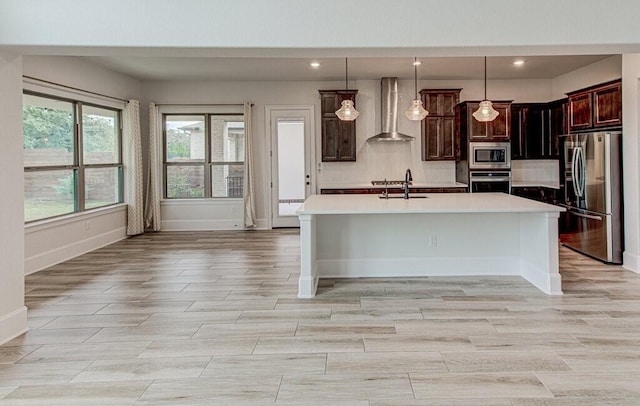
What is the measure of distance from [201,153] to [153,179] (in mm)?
991

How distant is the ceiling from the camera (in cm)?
673

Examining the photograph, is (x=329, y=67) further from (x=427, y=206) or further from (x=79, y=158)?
(x=79, y=158)

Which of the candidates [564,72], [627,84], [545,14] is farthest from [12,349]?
→ [564,72]

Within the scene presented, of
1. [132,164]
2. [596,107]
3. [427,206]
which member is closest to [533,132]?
[596,107]

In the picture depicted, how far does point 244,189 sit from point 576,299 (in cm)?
593

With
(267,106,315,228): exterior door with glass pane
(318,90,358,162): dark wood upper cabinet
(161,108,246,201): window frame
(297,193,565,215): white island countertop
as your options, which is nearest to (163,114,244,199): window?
(161,108,246,201): window frame

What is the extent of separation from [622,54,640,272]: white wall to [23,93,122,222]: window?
685 cm

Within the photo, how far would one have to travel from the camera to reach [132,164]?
800cm

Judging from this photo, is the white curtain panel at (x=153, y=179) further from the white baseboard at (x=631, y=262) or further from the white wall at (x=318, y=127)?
the white baseboard at (x=631, y=262)

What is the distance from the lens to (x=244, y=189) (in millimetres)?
8758

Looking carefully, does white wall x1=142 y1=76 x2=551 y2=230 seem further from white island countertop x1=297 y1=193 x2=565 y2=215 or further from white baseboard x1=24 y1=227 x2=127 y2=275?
white island countertop x1=297 y1=193 x2=565 y2=215

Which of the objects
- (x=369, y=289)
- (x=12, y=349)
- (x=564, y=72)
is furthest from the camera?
(x=564, y=72)

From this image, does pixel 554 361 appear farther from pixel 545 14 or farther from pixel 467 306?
pixel 545 14

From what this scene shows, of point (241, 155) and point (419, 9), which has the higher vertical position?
point (419, 9)
